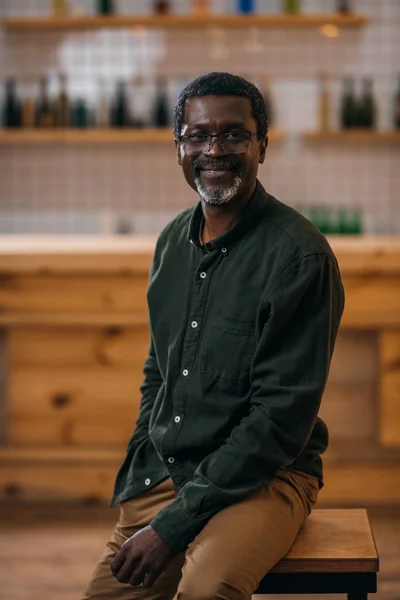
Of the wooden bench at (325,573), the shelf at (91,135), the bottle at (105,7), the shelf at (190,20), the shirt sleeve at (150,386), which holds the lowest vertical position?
the wooden bench at (325,573)

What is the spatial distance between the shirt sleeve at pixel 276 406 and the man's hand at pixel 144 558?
2 centimetres

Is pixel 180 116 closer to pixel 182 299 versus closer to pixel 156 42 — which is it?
pixel 182 299

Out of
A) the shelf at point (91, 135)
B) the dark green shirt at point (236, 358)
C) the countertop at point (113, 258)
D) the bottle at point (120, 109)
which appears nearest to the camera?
the dark green shirt at point (236, 358)

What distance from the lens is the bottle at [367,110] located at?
517 centimetres

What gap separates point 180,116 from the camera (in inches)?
73.8

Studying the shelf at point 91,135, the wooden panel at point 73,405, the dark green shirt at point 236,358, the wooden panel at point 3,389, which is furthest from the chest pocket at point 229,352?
the shelf at point 91,135

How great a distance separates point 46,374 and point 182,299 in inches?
72.1

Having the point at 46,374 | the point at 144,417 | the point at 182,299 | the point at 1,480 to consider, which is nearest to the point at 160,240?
the point at 182,299

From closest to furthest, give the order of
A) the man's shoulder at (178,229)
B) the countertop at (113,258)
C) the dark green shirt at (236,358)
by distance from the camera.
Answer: the dark green shirt at (236,358)
the man's shoulder at (178,229)
the countertop at (113,258)

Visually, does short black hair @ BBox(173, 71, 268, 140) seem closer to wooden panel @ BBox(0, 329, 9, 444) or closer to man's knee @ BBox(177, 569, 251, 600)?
man's knee @ BBox(177, 569, 251, 600)

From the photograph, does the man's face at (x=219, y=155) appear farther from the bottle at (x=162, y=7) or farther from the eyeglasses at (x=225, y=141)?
the bottle at (x=162, y=7)

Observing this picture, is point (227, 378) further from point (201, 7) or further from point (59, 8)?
point (59, 8)

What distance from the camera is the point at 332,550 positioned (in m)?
1.86

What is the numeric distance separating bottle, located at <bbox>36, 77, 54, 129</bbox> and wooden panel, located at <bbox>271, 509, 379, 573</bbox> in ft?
11.6
